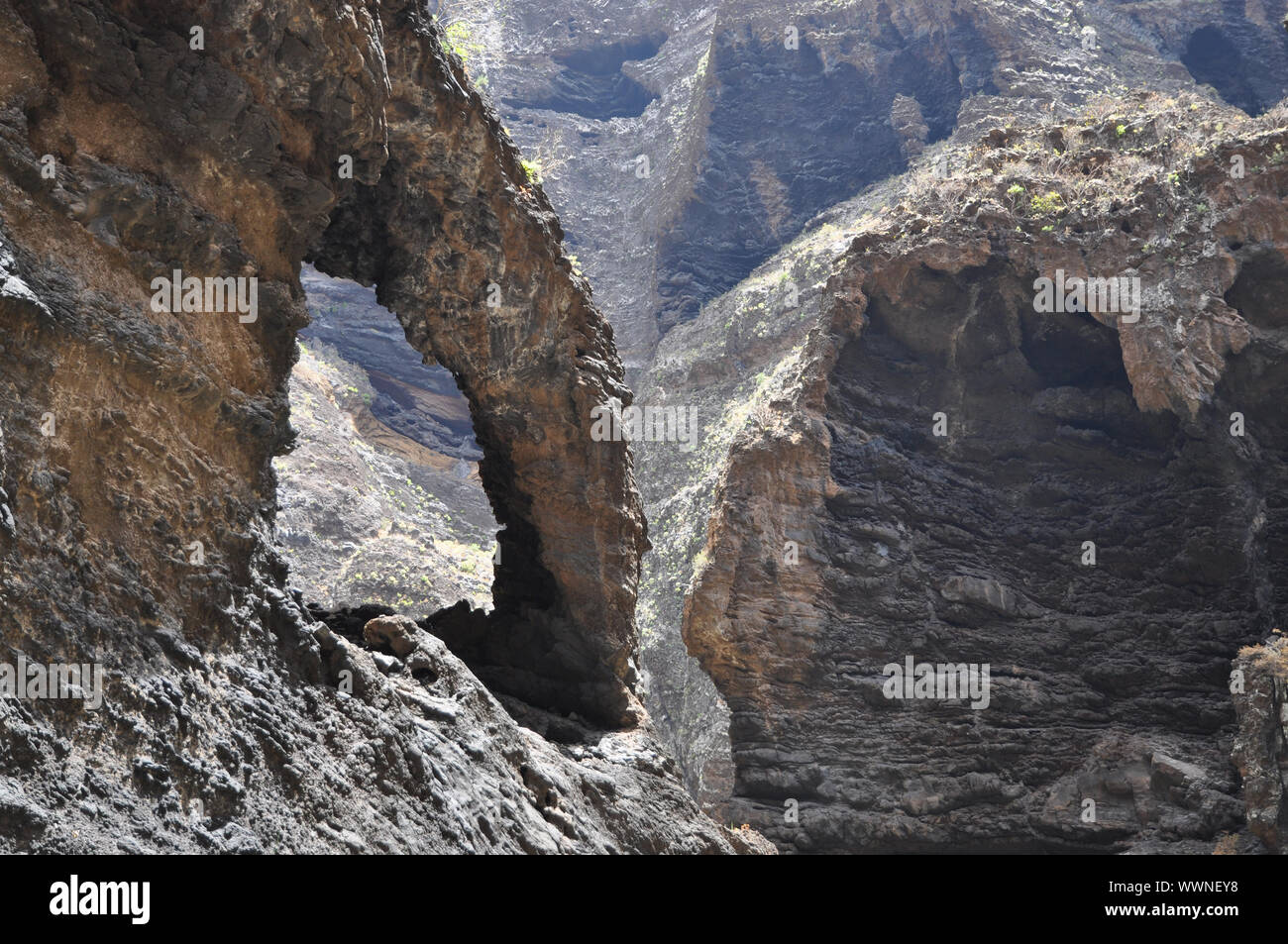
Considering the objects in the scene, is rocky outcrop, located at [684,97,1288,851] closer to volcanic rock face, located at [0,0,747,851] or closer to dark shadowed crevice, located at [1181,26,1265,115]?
volcanic rock face, located at [0,0,747,851]

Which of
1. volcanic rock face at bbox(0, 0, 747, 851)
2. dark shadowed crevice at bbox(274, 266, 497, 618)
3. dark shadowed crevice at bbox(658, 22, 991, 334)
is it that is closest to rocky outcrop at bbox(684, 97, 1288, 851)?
volcanic rock face at bbox(0, 0, 747, 851)

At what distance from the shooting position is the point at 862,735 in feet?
72.5

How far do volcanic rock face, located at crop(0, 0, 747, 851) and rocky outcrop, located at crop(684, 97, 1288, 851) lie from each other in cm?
803

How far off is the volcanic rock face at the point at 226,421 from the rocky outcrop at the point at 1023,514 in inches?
316

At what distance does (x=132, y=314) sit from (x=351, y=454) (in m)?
37.2

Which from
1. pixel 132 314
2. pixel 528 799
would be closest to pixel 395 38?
pixel 132 314

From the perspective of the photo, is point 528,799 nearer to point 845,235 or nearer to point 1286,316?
point 1286,316

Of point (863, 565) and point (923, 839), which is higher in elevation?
point (863, 565)

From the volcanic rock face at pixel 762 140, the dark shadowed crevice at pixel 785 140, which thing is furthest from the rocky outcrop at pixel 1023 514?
the dark shadowed crevice at pixel 785 140

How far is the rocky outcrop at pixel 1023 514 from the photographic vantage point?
20938 millimetres

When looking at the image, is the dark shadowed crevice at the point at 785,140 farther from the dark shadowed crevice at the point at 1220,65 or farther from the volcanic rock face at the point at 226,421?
the volcanic rock face at the point at 226,421

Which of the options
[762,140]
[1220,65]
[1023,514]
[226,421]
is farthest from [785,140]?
[226,421]

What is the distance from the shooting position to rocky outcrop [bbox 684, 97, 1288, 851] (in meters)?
20.9

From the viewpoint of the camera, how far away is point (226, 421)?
31.8 feet
